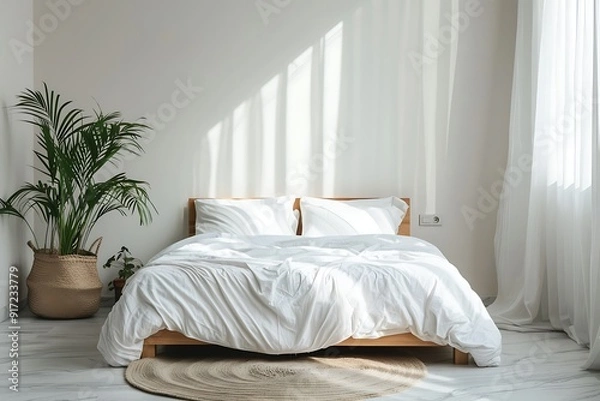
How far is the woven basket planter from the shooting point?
16.9 feet

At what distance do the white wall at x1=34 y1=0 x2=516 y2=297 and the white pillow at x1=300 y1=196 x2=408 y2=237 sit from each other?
2.07 ft

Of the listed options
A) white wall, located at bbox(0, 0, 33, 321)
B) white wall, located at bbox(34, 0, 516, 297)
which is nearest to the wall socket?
white wall, located at bbox(34, 0, 516, 297)

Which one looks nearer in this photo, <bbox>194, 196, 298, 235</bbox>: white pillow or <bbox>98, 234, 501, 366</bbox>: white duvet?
<bbox>98, 234, 501, 366</bbox>: white duvet

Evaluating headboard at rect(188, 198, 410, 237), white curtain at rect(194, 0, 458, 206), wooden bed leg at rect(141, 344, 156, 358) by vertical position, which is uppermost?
white curtain at rect(194, 0, 458, 206)

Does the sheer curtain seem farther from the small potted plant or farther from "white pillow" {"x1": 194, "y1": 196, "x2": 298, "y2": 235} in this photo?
the small potted plant

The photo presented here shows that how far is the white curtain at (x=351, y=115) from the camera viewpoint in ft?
18.9

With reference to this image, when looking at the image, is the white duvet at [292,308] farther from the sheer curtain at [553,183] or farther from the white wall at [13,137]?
Answer: the white wall at [13,137]

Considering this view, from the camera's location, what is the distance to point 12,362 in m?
4.02

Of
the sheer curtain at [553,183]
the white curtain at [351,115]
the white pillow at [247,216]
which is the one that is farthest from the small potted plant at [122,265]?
→ the sheer curtain at [553,183]

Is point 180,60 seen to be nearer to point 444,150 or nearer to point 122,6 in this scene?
point 122,6

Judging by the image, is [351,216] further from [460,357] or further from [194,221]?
[460,357]

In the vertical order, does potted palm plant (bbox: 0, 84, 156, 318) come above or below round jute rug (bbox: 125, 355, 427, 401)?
above

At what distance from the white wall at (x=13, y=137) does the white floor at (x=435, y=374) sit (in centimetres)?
62

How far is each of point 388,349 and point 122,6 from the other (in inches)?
119
